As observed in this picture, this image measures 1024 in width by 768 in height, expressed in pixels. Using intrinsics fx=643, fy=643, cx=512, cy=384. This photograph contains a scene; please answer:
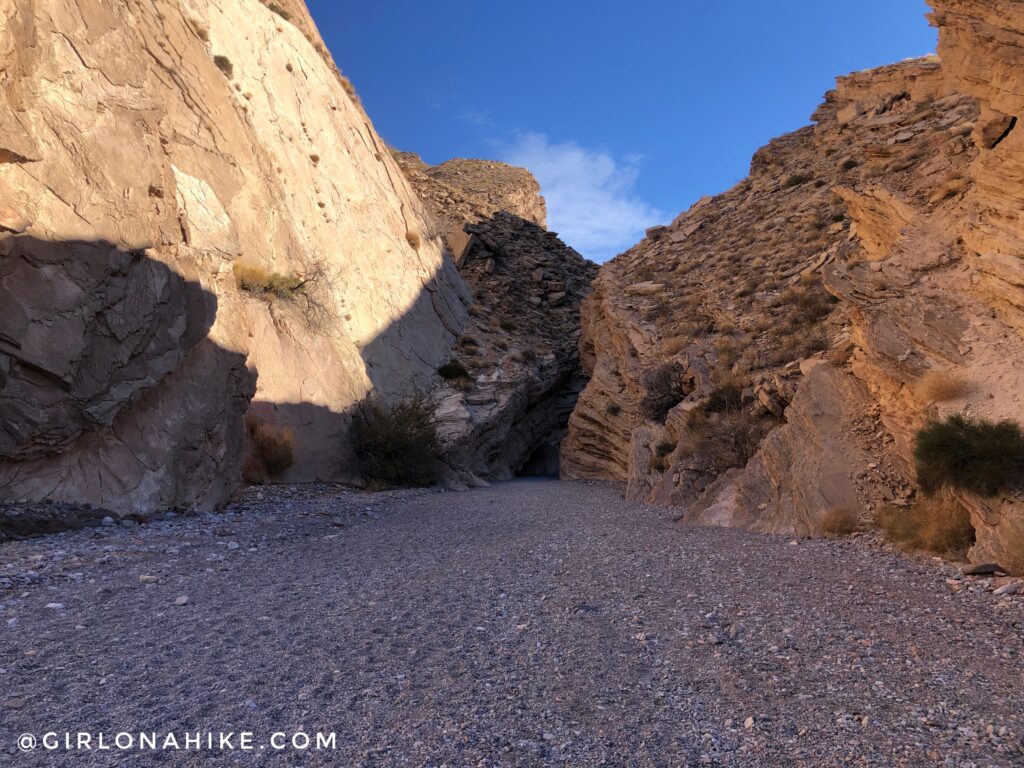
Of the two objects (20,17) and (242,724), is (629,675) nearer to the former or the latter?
(242,724)

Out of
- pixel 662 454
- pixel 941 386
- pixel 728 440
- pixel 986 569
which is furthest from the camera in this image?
pixel 662 454

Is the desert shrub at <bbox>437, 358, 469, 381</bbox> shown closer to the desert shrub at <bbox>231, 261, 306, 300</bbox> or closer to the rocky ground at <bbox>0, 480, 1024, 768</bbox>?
the desert shrub at <bbox>231, 261, 306, 300</bbox>

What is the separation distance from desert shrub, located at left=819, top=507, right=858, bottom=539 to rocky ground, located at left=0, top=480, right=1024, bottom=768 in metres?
0.47

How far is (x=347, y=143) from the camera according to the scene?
22547 mm

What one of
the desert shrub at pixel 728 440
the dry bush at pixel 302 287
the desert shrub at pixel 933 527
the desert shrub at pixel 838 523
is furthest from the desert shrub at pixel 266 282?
the desert shrub at pixel 933 527

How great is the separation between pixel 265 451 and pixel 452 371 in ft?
33.4

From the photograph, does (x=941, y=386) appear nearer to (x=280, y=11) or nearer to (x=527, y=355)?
(x=527, y=355)

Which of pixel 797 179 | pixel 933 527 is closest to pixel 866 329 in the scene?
pixel 933 527

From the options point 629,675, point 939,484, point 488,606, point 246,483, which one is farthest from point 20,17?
point 939,484

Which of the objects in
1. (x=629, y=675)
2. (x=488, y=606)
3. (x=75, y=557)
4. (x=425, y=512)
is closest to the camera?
(x=629, y=675)

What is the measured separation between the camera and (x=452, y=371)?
2281 cm

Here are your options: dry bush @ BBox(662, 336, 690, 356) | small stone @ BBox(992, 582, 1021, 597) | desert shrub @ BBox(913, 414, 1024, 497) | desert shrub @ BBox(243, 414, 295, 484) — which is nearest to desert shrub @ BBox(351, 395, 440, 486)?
desert shrub @ BBox(243, 414, 295, 484)

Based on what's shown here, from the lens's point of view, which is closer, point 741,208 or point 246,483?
point 246,483

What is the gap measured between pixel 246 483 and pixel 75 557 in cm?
649
